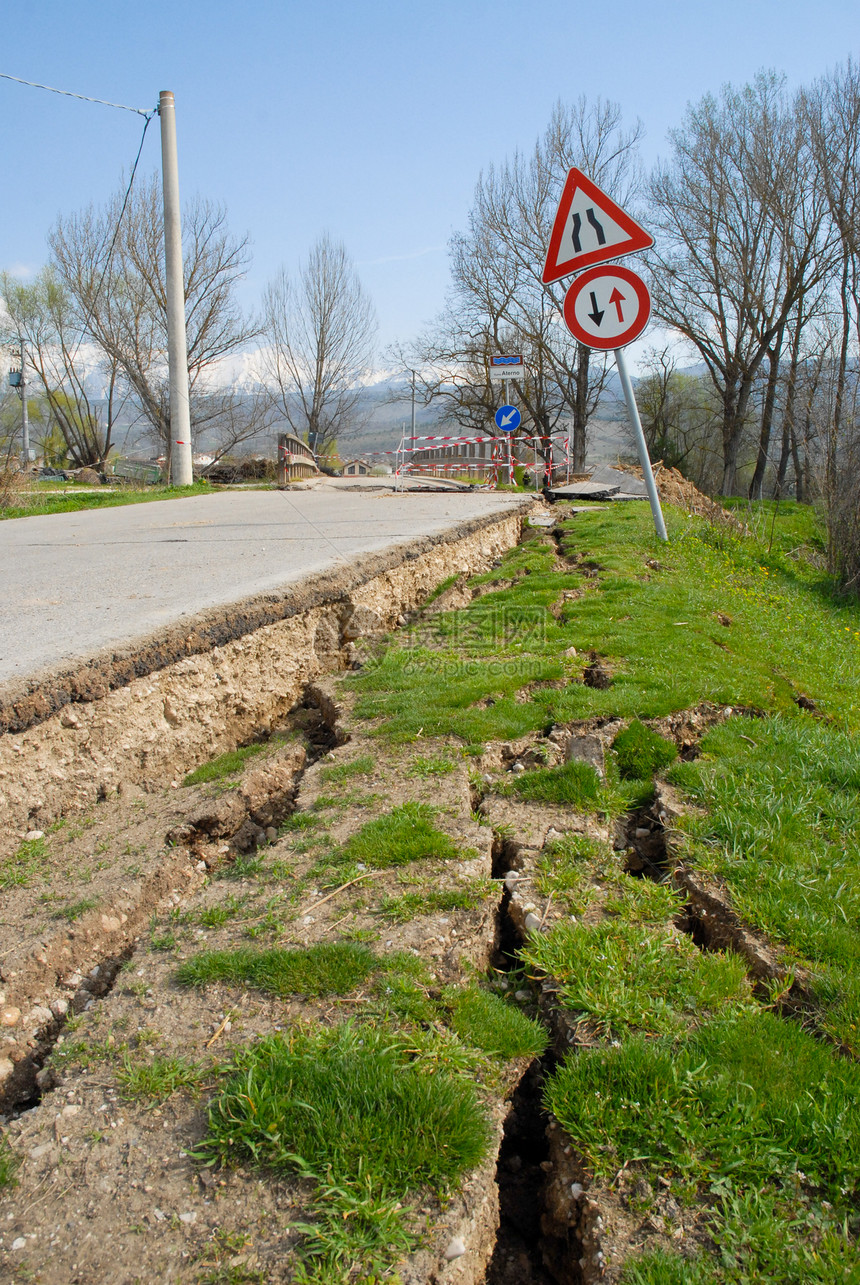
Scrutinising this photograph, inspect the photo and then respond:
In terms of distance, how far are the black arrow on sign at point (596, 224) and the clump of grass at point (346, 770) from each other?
16.1ft

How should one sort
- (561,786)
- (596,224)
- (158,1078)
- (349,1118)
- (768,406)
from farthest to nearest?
(768,406) < (596,224) < (561,786) < (158,1078) < (349,1118)

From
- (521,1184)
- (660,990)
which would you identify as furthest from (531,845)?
(521,1184)

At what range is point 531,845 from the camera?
8.18 feet

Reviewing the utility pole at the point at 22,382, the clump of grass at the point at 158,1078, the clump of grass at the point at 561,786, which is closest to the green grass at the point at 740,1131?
the clump of grass at the point at 158,1078

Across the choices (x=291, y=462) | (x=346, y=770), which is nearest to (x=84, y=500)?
(x=291, y=462)

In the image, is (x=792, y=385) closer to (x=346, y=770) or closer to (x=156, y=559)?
(x=156, y=559)

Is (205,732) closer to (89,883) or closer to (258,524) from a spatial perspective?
(89,883)

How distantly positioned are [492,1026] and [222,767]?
168 centimetres

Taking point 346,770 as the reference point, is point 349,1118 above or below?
below

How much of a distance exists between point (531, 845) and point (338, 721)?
1.30 meters

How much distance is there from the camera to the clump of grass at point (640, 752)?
3.02 metres

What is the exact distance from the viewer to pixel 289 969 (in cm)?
187

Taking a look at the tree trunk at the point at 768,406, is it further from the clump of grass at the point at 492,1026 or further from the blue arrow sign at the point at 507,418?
the clump of grass at the point at 492,1026

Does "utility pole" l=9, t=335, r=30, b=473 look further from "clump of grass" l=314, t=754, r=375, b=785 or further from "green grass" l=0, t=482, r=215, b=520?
"clump of grass" l=314, t=754, r=375, b=785
